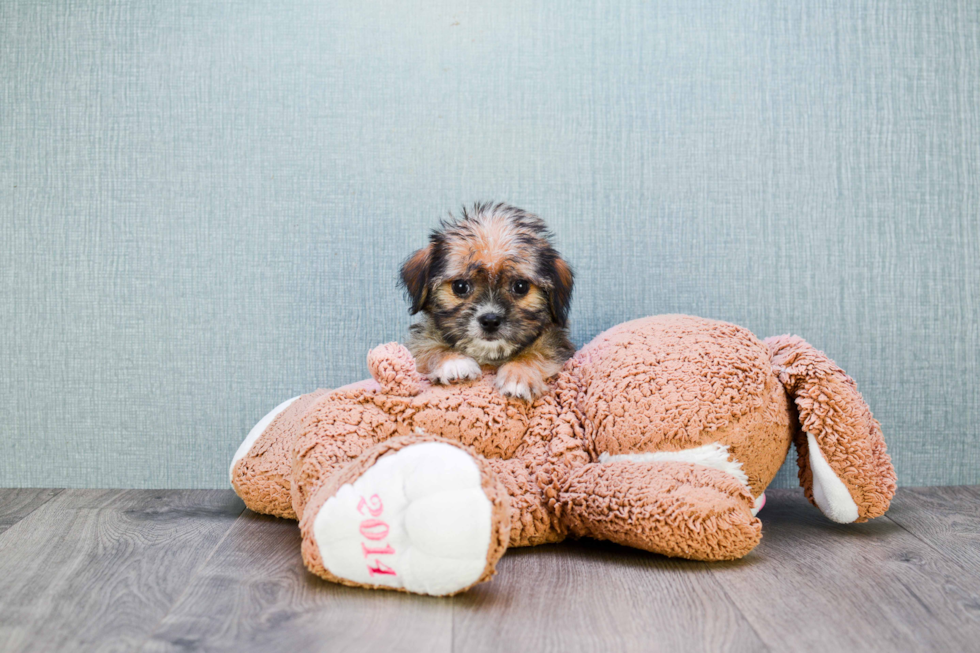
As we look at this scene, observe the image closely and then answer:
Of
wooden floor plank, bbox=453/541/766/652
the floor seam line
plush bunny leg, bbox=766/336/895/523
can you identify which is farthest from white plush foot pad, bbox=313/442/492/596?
plush bunny leg, bbox=766/336/895/523

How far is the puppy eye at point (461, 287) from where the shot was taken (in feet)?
5.62

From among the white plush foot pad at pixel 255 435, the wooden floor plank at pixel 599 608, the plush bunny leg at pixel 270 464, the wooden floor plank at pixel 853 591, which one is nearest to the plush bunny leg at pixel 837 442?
the wooden floor plank at pixel 853 591

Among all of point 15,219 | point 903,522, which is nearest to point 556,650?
point 903,522

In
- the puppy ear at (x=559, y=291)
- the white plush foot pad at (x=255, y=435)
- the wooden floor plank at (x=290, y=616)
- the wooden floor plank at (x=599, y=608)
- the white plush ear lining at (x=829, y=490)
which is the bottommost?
the wooden floor plank at (x=599, y=608)

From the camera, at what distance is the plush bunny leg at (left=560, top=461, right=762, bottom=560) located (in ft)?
4.83

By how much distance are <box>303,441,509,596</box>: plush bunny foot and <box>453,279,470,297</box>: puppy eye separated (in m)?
0.49

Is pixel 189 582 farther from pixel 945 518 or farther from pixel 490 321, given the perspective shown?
pixel 945 518

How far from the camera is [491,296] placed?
1.70 meters

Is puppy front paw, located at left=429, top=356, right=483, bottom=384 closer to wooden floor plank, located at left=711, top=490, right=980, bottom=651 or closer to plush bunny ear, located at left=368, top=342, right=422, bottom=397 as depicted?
plush bunny ear, located at left=368, top=342, right=422, bottom=397

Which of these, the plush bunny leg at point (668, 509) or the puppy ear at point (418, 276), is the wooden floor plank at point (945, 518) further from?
the puppy ear at point (418, 276)

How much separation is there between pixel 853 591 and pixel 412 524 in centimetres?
93

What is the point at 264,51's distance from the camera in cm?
228

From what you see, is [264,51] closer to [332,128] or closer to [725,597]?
[332,128]

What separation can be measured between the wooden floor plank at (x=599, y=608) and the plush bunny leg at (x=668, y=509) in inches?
2.8
